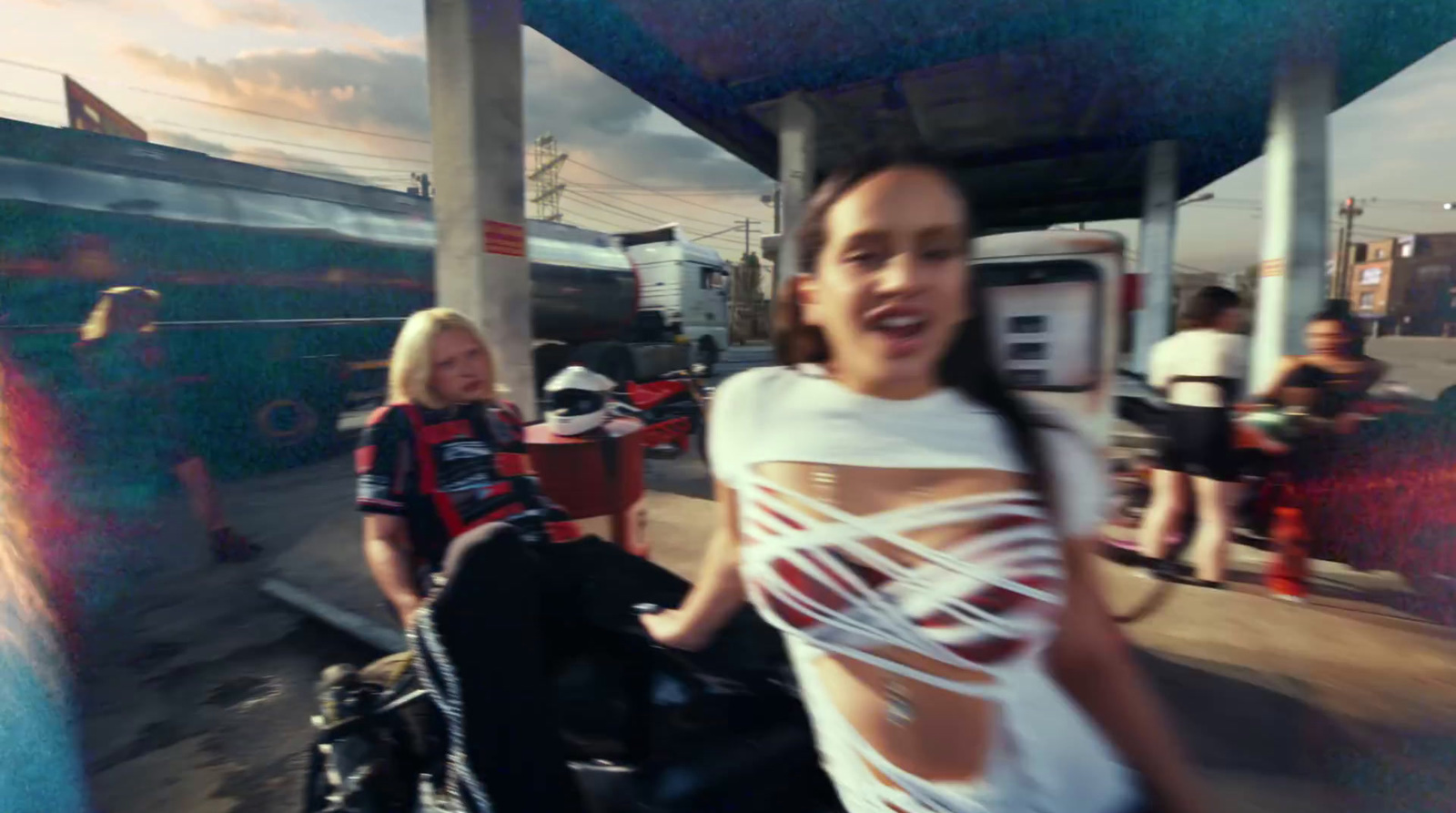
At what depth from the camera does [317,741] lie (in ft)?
5.65

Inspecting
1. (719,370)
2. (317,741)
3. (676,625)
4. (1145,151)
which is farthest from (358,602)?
(1145,151)

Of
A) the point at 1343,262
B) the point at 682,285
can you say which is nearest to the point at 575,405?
the point at 682,285

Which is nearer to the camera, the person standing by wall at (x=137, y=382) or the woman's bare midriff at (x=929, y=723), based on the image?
the woman's bare midriff at (x=929, y=723)

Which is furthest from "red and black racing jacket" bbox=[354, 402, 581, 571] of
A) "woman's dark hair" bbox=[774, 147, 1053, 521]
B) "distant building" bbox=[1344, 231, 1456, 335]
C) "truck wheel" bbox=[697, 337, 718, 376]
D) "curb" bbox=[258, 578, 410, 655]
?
"distant building" bbox=[1344, 231, 1456, 335]

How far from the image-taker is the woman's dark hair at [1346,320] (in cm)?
396

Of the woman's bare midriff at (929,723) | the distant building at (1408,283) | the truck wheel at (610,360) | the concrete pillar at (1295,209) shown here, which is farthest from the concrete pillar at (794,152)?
the distant building at (1408,283)

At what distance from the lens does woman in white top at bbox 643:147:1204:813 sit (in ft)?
2.70

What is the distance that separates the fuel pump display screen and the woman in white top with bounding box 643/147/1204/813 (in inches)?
104

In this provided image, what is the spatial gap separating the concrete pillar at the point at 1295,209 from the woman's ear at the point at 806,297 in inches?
356

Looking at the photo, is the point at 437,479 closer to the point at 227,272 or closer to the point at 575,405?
the point at 575,405

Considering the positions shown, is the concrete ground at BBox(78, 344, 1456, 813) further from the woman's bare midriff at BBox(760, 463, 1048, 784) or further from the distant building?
the distant building

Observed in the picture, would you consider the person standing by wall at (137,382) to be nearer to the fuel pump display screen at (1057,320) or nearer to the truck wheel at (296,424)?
the truck wheel at (296,424)

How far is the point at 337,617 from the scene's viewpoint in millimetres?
3688

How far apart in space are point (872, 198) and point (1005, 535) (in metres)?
0.45
